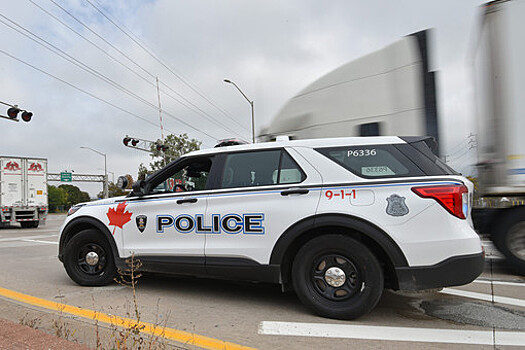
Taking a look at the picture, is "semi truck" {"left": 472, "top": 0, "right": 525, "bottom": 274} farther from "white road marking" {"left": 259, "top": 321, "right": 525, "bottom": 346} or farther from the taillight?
"white road marking" {"left": 259, "top": 321, "right": 525, "bottom": 346}

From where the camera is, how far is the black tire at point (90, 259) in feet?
16.5

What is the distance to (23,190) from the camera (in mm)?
18578

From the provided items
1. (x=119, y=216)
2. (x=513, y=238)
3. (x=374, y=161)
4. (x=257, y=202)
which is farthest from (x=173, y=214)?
(x=513, y=238)

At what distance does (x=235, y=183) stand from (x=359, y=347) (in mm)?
2108

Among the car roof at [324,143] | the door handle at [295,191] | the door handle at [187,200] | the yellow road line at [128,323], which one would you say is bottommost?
the yellow road line at [128,323]

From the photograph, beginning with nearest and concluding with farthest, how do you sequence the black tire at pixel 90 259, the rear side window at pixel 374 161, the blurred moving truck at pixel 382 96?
the rear side window at pixel 374 161
the black tire at pixel 90 259
the blurred moving truck at pixel 382 96

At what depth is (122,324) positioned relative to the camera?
3.50 m

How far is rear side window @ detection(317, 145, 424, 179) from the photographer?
364cm

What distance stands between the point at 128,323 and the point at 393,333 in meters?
2.42

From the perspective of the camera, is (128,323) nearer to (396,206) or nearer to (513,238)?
(396,206)

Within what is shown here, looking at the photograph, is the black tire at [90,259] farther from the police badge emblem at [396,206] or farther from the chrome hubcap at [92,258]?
the police badge emblem at [396,206]

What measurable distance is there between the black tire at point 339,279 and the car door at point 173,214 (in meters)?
1.23

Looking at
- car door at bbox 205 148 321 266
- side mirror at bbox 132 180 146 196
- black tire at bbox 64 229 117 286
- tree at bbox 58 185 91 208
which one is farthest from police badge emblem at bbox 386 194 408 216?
tree at bbox 58 185 91 208

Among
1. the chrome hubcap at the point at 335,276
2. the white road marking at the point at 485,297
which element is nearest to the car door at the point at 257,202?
the chrome hubcap at the point at 335,276
